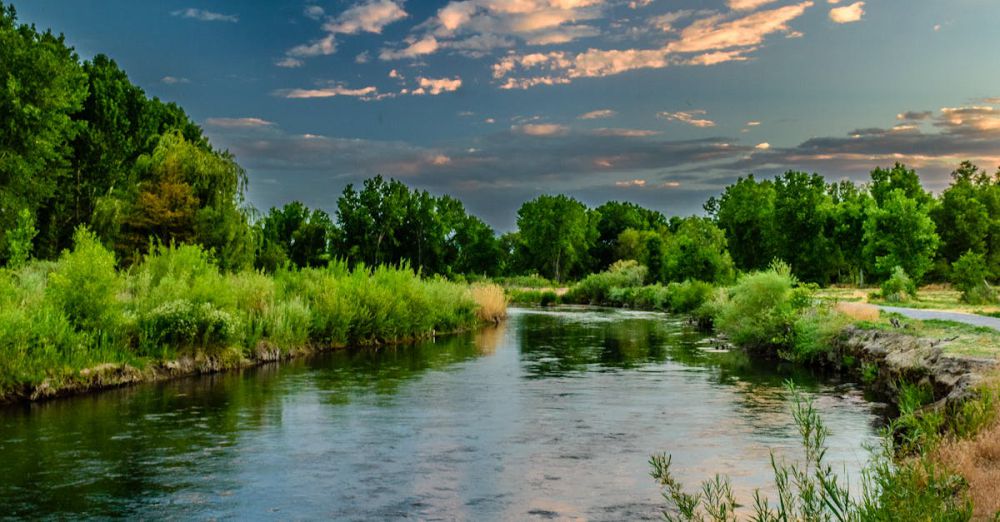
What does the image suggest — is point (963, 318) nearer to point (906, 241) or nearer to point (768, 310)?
point (768, 310)

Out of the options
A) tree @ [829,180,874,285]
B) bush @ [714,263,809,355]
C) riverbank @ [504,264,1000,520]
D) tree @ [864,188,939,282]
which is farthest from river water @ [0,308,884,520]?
tree @ [829,180,874,285]

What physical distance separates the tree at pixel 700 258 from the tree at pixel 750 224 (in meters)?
14.8

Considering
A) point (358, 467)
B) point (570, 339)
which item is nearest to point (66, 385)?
point (358, 467)

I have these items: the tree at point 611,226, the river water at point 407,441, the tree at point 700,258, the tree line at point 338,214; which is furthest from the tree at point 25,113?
the tree at point 611,226

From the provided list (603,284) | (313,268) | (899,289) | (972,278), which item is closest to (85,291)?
(313,268)

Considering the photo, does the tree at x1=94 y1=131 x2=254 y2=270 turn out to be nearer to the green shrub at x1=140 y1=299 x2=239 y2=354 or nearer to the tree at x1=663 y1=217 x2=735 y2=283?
the green shrub at x1=140 y1=299 x2=239 y2=354

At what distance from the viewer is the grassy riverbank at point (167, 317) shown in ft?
53.9

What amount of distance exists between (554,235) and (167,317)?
9715 cm

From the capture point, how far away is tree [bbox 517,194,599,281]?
378 ft

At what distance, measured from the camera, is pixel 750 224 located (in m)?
84.1

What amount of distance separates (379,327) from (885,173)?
70483 millimetres

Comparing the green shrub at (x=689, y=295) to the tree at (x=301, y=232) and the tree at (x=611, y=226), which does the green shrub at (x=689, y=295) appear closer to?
the tree at (x=301, y=232)

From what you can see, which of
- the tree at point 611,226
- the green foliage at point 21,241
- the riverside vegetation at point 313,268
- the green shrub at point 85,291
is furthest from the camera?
the tree at point 611,226

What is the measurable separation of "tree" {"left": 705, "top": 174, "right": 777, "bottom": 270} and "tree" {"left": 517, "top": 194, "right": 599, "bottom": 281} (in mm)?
29393
